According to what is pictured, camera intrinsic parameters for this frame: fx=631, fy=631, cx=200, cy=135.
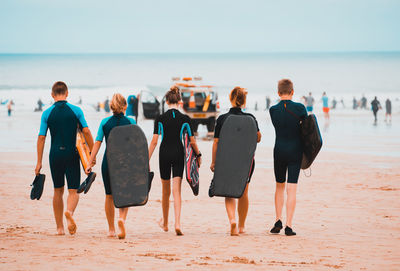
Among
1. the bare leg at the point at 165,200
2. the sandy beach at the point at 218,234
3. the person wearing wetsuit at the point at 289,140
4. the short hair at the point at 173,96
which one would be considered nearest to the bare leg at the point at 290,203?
the person wearing wetsuit at the point at 289,140

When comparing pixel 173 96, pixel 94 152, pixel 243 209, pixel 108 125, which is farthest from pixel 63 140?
pixel 243 209

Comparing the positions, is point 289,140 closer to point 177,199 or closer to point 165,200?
point 177,199

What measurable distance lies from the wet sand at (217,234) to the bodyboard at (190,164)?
0.59 metres

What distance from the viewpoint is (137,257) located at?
570cm

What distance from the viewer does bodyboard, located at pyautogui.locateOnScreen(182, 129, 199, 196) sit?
7.00 meters

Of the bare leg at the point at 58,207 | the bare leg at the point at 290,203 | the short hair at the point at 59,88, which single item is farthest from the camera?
the bare leg at the point at 290,203

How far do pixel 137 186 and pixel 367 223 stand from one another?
3.03 meters

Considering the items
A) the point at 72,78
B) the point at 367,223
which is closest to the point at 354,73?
the point at 72,78

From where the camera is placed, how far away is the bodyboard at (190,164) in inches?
275

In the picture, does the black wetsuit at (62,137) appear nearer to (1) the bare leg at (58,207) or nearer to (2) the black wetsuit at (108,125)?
(1) the bare leg at (58,207)

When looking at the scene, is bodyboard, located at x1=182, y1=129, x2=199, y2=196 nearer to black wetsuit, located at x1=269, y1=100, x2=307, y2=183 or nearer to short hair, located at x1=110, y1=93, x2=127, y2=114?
short hair, located at x1=110, y1=93, x2=127, y2=114

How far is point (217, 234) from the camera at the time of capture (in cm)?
713

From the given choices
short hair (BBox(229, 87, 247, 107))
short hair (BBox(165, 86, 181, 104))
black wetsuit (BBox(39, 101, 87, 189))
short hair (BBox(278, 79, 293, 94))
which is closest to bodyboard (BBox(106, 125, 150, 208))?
black wetsuit (BBox(39, 101, 87, 189))

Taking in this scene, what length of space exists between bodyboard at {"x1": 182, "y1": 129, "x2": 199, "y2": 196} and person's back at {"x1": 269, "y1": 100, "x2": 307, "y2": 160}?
0.96m
